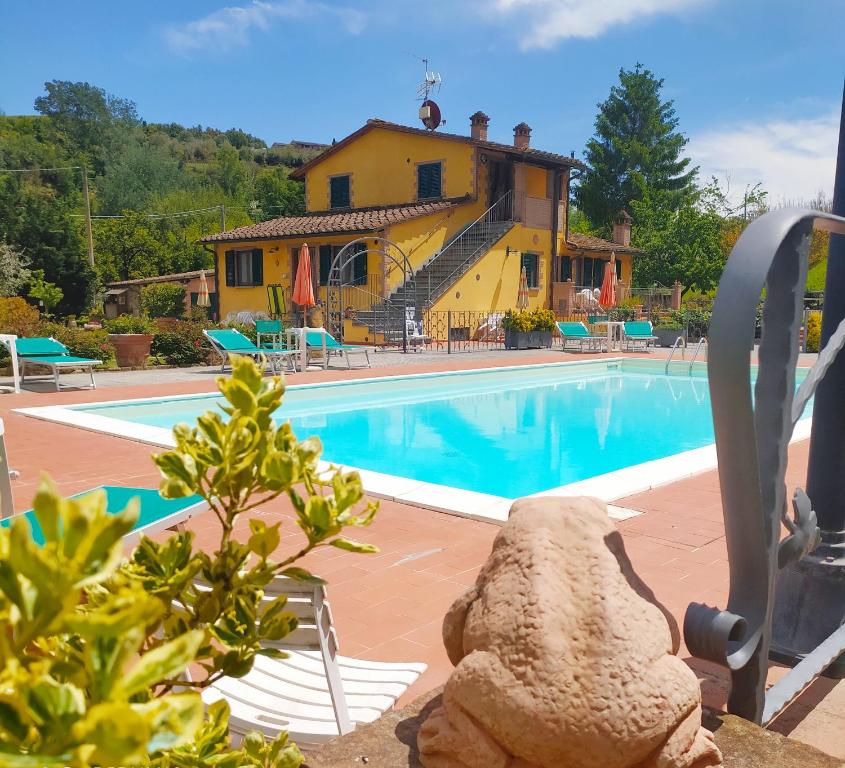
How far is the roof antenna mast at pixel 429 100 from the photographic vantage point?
26844 millimetres

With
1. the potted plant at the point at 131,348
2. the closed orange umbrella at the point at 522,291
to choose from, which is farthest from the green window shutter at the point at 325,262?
the potted plant at the point at 131,348

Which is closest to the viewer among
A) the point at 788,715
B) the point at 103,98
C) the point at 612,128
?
the point at 788,715

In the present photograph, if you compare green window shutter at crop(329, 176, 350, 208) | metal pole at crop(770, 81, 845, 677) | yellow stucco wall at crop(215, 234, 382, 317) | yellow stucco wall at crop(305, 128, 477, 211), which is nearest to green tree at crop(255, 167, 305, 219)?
yellow stucco wall at crop(305, 128, 477, 211)

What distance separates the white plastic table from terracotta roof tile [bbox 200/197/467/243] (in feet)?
22.5

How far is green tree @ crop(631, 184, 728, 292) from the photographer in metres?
35.3

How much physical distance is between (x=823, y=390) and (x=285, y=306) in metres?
22.6

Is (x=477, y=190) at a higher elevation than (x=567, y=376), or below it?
higher

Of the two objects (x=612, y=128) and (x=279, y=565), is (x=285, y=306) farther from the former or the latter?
(x=612, y=128)

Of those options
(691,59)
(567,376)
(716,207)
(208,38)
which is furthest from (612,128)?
(208,38)

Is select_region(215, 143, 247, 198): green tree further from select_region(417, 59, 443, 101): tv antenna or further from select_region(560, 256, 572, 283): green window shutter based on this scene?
select_region(560, 256, 572, 283): green window shutter

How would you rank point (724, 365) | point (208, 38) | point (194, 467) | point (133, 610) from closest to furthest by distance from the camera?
point (133, 610), point (194, 467), point (724, 365), point (208, 38)

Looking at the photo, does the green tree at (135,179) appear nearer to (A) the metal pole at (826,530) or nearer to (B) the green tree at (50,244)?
(B) the green tree at (50,244)

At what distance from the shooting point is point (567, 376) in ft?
53.1

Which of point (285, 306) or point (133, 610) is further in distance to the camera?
point (285, 306)
